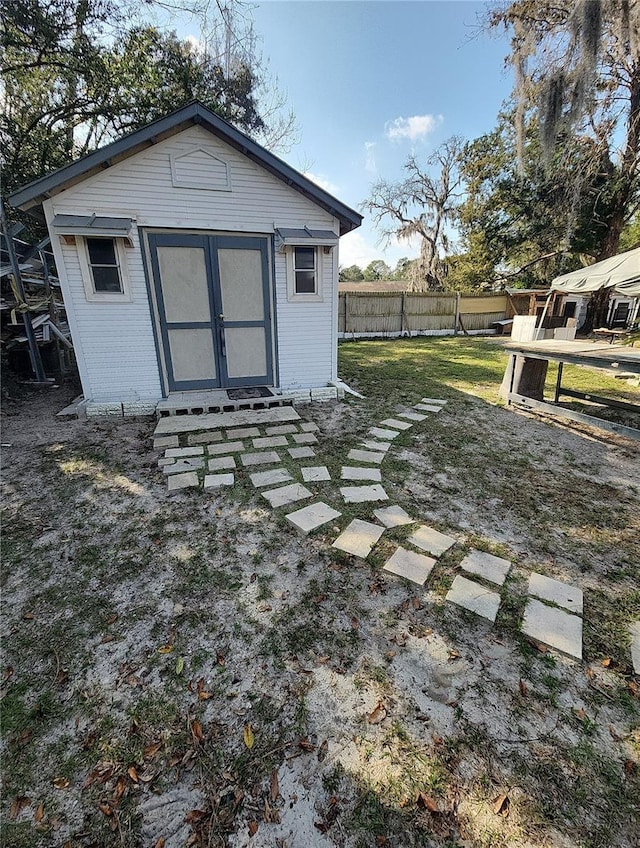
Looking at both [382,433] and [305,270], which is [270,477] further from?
[305,270]

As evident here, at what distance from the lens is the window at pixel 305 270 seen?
240 inches

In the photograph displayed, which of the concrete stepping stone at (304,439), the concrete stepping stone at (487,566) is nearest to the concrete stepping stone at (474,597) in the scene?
the concrete stepping stone at (487,566)

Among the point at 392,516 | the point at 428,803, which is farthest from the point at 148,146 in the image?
the point at 428,803

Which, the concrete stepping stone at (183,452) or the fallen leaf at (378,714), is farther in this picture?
the concrete stepping stone at (183,452)

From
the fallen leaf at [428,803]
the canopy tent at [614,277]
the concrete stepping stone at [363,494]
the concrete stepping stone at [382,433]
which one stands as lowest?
the fallen leaf at [428,803]

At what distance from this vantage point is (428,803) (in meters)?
1.40

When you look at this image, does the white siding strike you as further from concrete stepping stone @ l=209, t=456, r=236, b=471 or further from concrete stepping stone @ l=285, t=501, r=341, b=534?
concrete stepping stone @ l=285, t=501, r=341, b=534

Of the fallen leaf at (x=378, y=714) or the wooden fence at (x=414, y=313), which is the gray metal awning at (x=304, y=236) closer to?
the fallen leaf at (x=378, y=714)

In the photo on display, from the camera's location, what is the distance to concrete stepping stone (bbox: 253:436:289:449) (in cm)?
463

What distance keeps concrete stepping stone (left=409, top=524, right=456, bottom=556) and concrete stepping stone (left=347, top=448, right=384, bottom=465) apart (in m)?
1.30

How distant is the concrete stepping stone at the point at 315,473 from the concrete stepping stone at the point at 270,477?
0.55 feet

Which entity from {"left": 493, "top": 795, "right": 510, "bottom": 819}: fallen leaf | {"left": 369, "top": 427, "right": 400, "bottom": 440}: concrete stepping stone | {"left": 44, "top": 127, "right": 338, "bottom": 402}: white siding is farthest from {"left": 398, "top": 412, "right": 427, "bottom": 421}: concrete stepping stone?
{"left": 493, "top": 795, "right": 510, "bottom": 819}: fallen leaf

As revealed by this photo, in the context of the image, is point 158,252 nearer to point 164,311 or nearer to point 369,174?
point 164,311

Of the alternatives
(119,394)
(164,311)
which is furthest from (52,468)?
(164,311)
